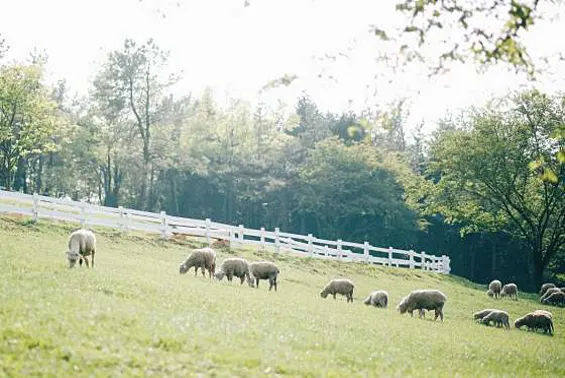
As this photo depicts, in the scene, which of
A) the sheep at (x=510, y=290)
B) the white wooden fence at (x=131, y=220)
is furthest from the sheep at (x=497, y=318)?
the sheep at (x=510, y=290)

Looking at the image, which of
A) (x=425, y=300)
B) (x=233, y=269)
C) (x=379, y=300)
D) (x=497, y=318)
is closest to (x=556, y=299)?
(x=497, y=318)

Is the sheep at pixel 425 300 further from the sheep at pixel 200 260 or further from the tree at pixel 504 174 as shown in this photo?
the tree at pixel 504 174

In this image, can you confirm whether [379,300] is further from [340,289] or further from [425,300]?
[425,300]

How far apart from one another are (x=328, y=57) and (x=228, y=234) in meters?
27.0

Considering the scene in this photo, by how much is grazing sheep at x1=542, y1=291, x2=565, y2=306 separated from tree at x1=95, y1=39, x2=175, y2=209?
113 ft

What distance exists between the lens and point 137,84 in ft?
188

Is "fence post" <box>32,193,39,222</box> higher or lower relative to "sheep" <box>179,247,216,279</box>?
higher

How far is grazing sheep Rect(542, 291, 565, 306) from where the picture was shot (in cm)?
3372

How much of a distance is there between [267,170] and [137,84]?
15.8 meters

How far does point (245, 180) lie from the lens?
66688 mm

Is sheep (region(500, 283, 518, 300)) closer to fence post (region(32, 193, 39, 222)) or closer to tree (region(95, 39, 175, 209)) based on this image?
fence post (region(32, 193, 39, 222))

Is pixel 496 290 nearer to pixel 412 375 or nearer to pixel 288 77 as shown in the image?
pixel 412 375

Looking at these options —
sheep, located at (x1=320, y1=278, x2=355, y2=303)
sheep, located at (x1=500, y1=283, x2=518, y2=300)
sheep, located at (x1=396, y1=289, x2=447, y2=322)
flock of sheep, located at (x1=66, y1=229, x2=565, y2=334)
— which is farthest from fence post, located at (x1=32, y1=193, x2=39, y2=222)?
sheep, located at (x1=500, y1=283, x2=518, y2=300)

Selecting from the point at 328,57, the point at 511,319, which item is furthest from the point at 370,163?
the point at 328,57
